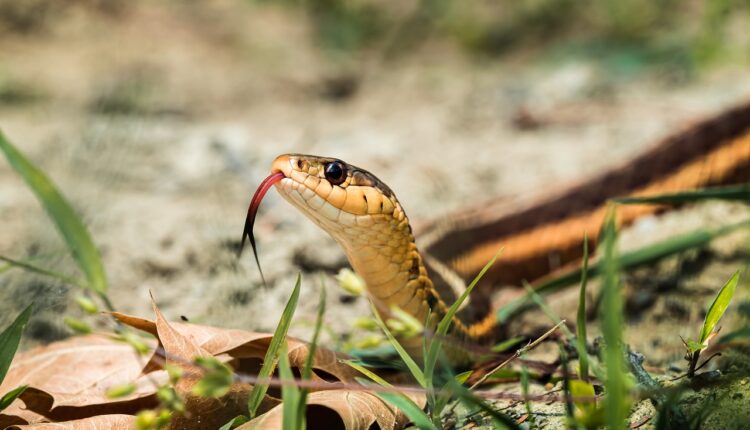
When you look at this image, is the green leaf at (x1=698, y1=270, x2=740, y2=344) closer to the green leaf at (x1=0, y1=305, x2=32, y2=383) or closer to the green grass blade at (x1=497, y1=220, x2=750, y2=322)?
the green grass blade at (x1=497, y1=220, x2=750, y2=322)

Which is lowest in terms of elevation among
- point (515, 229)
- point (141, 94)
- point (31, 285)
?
point (515, 229)

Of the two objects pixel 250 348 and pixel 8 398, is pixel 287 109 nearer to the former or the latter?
pixel 250 348

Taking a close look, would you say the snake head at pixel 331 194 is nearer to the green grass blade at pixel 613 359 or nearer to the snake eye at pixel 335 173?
the snake eye at pixel 335 173

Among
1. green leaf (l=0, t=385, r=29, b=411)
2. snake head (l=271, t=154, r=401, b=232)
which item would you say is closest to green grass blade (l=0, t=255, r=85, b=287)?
green leaf (l=0, t=385, r=29, b=411)

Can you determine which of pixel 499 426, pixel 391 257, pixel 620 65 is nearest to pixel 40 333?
pixel 391 257

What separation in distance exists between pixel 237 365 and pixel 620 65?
9.66ft

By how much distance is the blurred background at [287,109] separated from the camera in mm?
2010

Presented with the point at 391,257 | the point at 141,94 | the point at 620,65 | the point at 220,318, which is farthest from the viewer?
the point at 620,65

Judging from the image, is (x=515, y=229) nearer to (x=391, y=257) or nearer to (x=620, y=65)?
(x=391, y=257)

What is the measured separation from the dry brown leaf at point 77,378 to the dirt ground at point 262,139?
167 millimetres

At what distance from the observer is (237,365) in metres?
1.27

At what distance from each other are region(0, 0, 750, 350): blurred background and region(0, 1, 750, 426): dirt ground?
0.01m

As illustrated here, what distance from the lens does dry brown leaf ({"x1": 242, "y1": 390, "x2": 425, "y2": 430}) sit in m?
1.04

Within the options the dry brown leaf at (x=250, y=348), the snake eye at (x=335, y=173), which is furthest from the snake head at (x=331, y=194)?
the dry brown leaf at (x=250, y=348)
